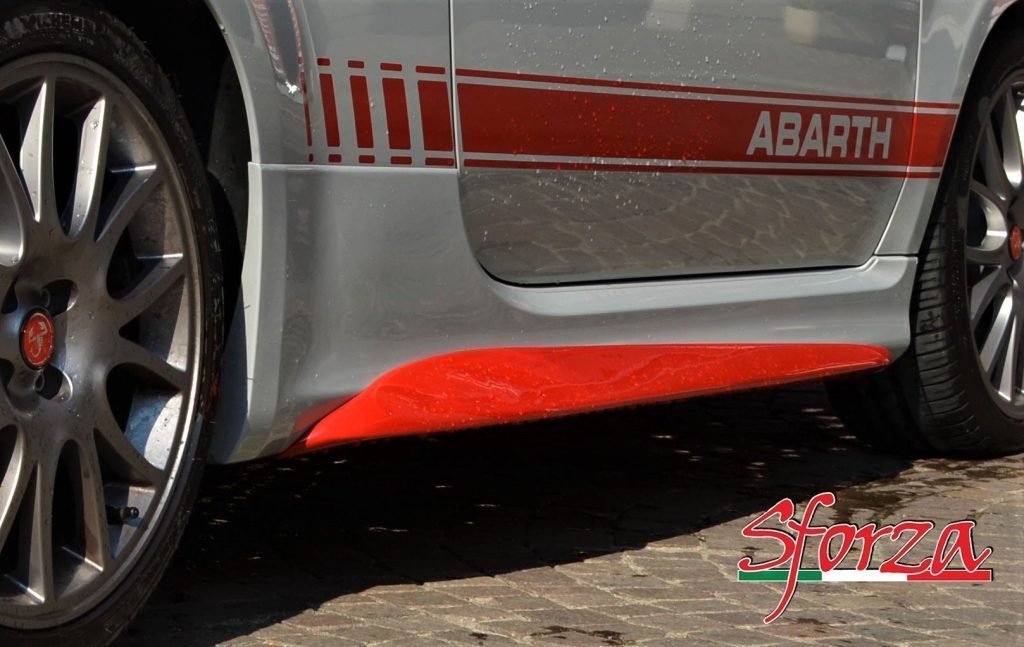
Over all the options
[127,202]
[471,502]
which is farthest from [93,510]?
[471,502]

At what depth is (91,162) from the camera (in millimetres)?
2475

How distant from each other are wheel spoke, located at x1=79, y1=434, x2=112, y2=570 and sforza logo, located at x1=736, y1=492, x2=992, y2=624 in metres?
1.21

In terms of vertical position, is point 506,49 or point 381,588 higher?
point 506,49

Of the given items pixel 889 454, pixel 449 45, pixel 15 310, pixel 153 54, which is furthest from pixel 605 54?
pixel 889 454

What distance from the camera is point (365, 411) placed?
2826 millimetres

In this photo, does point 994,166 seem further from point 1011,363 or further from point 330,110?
point 330,110

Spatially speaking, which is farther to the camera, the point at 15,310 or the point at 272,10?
the point at 272,10

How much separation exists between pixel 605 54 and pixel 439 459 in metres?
1.60

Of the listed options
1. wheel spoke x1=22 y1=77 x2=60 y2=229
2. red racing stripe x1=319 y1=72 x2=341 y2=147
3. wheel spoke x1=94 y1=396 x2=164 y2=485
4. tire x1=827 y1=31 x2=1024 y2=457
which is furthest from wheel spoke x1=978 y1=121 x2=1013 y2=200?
wheel spoke x1=22 y1=77 x2=60 y2=229

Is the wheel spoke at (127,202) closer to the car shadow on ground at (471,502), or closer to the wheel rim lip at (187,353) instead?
the wheel rim lip at (187,353)

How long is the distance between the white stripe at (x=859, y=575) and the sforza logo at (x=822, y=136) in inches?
36.1

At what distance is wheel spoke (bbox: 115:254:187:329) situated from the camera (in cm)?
253

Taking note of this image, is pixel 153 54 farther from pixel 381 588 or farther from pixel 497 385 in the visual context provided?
pixel 381 588

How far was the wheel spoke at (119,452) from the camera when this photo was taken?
250 centimetres
